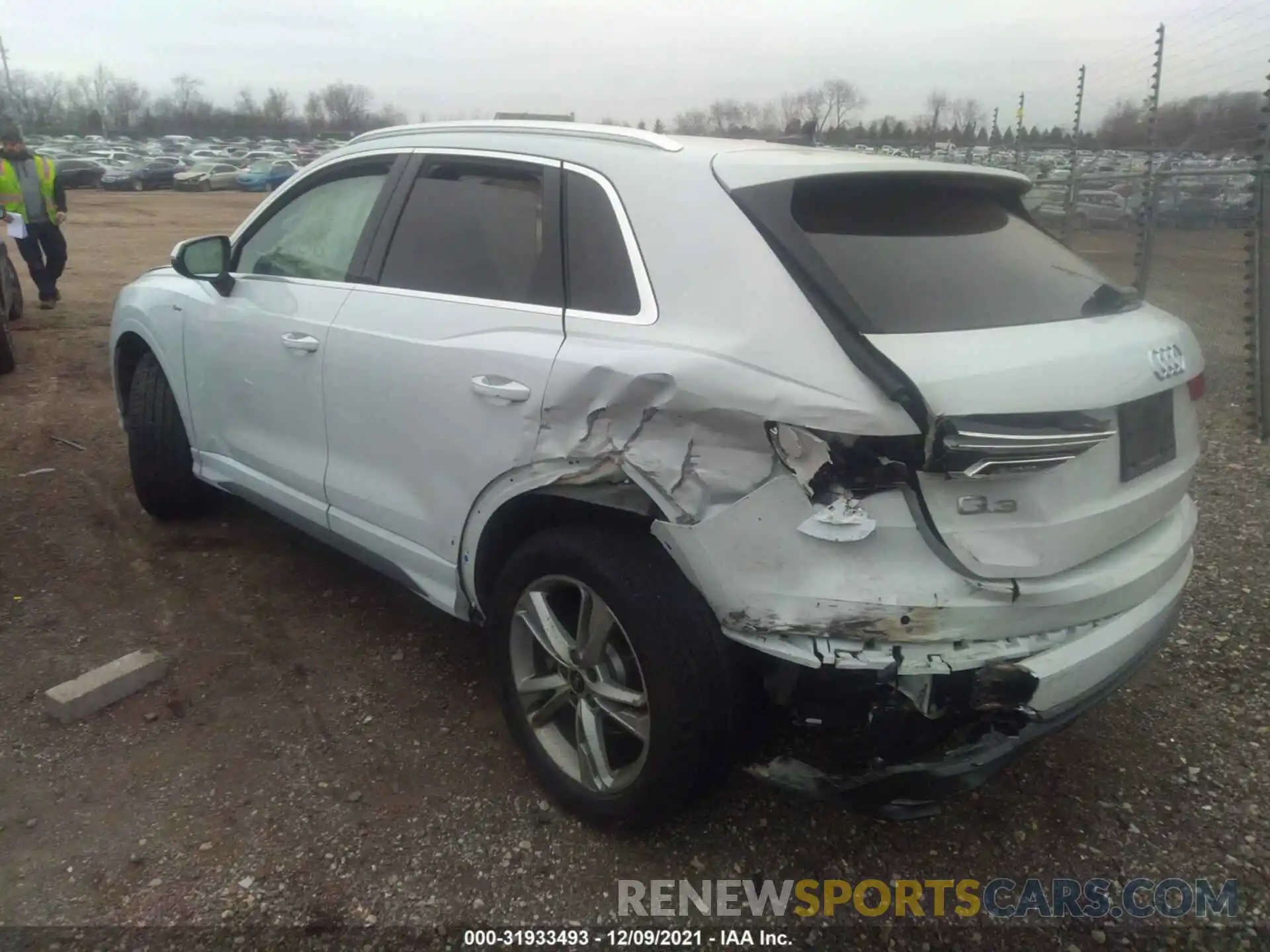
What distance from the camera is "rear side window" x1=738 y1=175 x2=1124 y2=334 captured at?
222 centimetres

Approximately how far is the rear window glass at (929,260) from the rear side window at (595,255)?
47 cm

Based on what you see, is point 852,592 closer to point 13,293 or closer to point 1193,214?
point 1193,214

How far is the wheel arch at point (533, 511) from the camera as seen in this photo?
91.5 inches

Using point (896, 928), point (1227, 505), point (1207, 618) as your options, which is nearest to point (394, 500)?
point (896, 928)

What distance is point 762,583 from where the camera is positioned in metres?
2.07

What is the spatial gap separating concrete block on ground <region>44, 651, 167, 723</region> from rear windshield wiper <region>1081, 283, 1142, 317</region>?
3.20 meters

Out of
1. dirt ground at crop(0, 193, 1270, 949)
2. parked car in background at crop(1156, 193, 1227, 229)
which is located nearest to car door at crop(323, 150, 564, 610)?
dirt ground at crop(0, 193, 1270, 949)

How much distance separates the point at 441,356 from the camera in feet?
9.15

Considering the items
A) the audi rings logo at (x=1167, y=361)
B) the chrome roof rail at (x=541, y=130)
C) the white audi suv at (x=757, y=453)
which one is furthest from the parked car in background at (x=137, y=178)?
the audi rings logo at (x=1167, y=361)

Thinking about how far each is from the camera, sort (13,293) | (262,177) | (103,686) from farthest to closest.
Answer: (262,177)
(13,293)
(103,686)

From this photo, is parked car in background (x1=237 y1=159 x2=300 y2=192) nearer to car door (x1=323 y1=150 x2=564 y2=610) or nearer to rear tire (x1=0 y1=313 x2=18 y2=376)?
rear tire (x1=0 y1=313 x2=18 y2=376)

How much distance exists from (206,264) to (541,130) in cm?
174

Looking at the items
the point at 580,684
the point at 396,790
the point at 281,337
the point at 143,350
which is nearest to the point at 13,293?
the point at 143,350

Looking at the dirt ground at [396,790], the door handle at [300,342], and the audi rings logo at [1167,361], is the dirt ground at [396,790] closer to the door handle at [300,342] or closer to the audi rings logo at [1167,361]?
the door handle at [300,342]
